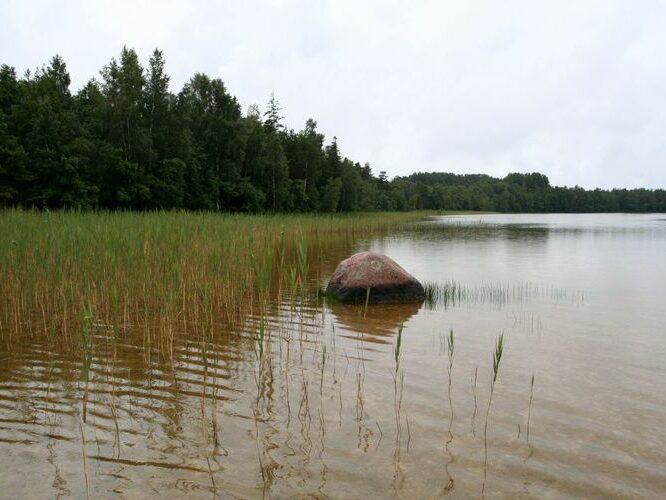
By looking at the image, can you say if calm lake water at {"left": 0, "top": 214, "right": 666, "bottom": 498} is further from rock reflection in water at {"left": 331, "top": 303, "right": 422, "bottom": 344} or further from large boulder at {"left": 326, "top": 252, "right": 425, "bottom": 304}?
large boulder at {"left": 326, "top": 252, "right": 425, "bottom": 304}

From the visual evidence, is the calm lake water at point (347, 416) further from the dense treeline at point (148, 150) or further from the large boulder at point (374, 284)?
the dense treeline at point (148, 150)

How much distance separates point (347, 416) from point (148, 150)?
119 ft

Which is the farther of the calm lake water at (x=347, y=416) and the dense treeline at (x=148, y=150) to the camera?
the dense treeline at (x=148, y=150)

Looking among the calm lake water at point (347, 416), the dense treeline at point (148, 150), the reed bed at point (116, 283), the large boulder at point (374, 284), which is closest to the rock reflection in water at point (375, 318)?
the calm lake water at point (347, 416)

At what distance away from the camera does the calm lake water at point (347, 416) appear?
3.43 meters

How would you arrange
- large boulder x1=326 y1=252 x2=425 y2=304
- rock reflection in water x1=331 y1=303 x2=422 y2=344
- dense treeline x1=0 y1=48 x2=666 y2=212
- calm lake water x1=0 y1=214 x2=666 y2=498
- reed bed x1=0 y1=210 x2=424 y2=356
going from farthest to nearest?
dense treeline x1=0 y1=48 x2=666 y2=212
large boulder x1=326 y1=252 x2=425 y2=304
rock reflection in water x1=331 y1=303 x2=422 y2=344
reed bed x1=0 y1=210 x2=424 y2=356
calm lake water x1=0 y1=214 x2=666 y2=498

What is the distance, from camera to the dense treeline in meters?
30.0

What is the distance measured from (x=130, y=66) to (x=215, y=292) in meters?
34.1

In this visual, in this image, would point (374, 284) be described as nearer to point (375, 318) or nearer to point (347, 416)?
point (375, 318)

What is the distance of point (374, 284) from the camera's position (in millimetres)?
10211

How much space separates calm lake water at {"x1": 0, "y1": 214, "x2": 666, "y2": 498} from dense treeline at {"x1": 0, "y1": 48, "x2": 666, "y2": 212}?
1736 centimetres

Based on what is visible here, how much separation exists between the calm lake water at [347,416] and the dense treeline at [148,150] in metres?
17.4

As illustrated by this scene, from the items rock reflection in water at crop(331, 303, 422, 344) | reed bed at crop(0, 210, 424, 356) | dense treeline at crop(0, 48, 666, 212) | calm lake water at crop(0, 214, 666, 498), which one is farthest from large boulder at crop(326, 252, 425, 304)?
dense treeline at crop(0, 48, 666, 212)

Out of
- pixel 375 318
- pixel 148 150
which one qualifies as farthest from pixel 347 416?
pixel 148 150
